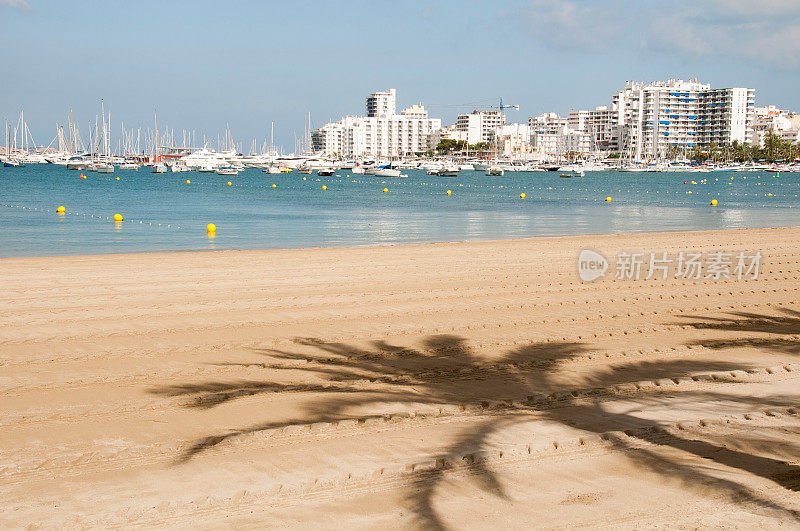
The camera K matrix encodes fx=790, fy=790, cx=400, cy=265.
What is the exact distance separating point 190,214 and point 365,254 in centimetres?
2067

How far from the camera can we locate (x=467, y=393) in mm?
7086

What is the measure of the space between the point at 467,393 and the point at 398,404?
82 cm

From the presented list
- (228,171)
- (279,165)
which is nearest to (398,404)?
(228,171)

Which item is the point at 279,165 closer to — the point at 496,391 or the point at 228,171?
the point at 228,171

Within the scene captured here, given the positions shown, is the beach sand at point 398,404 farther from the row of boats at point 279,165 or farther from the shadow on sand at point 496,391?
the row of boats at point 279,165

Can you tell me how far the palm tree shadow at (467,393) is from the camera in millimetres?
4891

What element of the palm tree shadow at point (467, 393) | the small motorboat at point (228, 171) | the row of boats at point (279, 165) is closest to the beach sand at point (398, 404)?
the palm tree shadow at point (467, 393)

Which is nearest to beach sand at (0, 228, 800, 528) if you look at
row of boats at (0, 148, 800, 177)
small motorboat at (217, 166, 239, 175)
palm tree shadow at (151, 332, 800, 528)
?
palm tree shadow at (151, 332, 800, 528)

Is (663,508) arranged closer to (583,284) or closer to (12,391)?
(12,391)

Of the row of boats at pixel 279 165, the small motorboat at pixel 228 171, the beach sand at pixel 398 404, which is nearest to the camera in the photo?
the beach sand at pixel 398 404

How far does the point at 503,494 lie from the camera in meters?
4.60

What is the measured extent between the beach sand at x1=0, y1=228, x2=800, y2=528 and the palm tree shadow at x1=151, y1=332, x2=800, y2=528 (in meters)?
0.03

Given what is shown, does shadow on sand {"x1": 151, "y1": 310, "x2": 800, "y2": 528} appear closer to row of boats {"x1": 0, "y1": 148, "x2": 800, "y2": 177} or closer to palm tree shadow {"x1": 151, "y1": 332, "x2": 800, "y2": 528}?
palm tree shadow {"x1": 151, "y1": 332, "x2": 800, "y2": 528}

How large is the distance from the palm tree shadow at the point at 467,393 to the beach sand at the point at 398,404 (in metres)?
0.03
